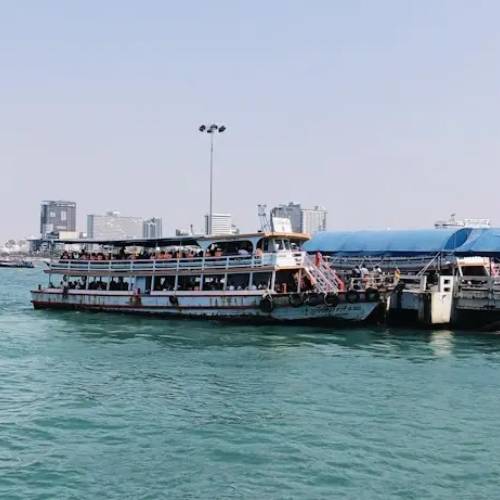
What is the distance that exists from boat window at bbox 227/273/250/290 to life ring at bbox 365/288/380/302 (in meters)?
6.12

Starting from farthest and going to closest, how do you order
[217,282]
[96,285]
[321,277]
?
1. [96,285]
2. [217,282]
3. [321,277]

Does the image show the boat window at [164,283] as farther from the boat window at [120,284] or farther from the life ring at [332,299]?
the life ring at [332,299]

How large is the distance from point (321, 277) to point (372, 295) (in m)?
2.91

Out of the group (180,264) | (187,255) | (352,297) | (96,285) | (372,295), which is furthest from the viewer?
(96,285)

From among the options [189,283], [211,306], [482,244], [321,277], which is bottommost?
[211,306]

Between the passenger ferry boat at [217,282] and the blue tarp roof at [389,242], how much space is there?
22.4 ft

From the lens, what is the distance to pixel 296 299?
109 ft

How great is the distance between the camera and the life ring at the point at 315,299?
107 feet

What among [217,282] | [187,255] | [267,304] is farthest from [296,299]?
[187,255]

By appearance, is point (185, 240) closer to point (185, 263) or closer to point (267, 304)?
point (185, 263)

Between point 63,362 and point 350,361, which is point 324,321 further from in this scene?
point 63,362

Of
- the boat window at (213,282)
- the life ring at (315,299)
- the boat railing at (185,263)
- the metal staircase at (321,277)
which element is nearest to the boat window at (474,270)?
the metal staircase at (321,277)

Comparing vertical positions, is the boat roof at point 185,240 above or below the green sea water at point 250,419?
above

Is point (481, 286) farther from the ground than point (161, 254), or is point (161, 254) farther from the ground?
point (161, 254)
